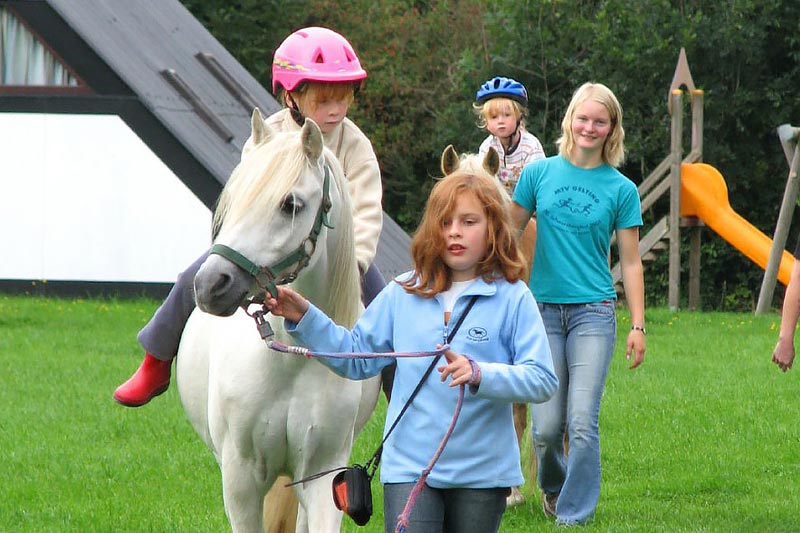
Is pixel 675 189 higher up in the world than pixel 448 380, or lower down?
lower down

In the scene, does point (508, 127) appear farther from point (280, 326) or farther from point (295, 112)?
point (280, 326)

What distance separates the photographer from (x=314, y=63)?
4.75 meters

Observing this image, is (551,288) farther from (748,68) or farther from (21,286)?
(748,68)

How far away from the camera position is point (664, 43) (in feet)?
70.4

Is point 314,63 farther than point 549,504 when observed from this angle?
No

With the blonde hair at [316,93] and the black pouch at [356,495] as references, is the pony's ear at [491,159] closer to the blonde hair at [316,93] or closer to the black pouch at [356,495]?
the blonde hair at [316,93]

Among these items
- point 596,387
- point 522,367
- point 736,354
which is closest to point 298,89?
point 522,367

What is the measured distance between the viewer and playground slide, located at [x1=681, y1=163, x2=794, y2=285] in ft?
62.4

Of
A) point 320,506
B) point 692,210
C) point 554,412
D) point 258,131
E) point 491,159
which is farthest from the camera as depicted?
point 692,210

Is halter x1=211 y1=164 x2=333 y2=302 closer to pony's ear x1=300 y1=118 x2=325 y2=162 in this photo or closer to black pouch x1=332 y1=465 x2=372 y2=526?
Answer: pony's ear x1=300 y1=118 x2=325 y2=162

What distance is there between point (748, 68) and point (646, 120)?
1849 millimetres

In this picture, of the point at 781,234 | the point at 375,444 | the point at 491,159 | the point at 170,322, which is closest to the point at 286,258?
the point at 170,322

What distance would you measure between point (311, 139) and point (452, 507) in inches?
45.3

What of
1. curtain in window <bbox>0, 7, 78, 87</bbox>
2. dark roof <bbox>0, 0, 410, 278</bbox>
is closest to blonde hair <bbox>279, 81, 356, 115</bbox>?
dark roof <bbox>0, 0, 410, 278</bbox>
